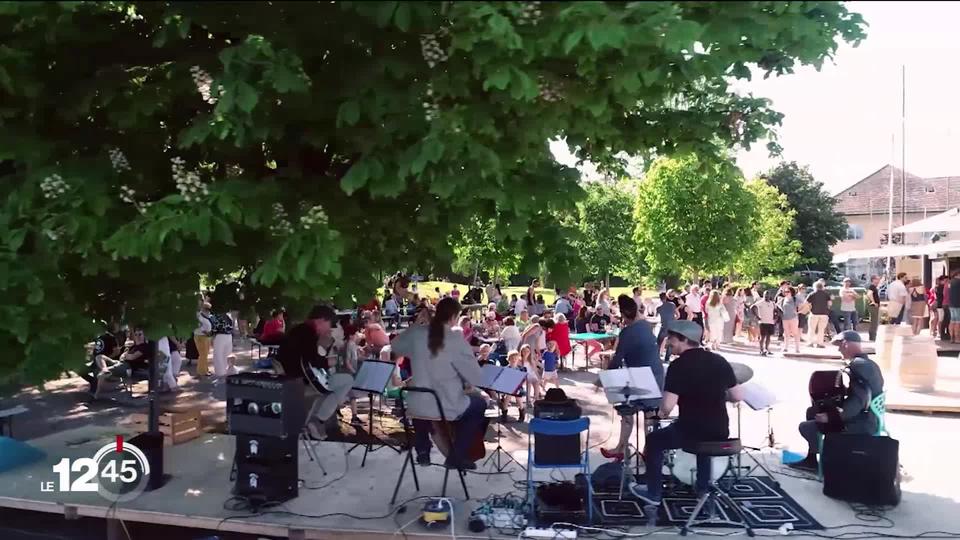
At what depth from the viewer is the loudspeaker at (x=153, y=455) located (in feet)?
25.6

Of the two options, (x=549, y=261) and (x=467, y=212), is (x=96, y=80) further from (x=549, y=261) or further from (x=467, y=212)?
(x=549, y=261)

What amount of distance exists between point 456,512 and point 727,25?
474cm

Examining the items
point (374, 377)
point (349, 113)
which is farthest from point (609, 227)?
point (349, 113)

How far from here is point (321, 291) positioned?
203 inches

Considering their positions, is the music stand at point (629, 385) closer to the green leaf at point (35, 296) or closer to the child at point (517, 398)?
the child at point (517, 398)

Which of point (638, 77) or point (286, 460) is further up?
point (638, 77)

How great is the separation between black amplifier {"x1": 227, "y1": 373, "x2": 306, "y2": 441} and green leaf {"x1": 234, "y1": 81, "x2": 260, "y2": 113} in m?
3.11

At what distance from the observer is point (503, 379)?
318 inches

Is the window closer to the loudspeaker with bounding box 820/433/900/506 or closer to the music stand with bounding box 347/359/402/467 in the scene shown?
the loudspeaker with bounding box 820/433/900/506

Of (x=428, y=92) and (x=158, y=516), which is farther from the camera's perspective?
(x=158, y=516)

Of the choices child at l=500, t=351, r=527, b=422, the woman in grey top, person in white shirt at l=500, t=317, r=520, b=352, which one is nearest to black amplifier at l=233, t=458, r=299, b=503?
child at l=500, t=351, r=527, b=422

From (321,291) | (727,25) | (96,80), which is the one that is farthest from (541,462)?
(96,80)

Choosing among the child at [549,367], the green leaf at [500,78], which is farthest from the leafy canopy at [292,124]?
the child at [549,367]

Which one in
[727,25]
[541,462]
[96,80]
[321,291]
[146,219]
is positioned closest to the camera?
[727,25]
